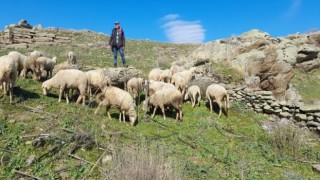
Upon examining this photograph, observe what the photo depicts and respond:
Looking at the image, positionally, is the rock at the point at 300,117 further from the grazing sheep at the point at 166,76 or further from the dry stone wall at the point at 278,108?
the grazing sheep at the point at 166,76

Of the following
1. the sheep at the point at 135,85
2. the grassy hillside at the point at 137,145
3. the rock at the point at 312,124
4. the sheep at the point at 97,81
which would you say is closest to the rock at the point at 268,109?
the grassy hillside at the point at 137,145

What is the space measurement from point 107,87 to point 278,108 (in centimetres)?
758

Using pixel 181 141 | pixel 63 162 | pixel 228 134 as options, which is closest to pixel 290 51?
pixel 228 134

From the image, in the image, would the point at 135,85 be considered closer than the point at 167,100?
No

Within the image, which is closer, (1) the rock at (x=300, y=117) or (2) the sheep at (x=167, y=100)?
(2) the sheep at (x=167, y=100)

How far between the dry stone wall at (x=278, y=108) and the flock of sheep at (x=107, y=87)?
1.62 m

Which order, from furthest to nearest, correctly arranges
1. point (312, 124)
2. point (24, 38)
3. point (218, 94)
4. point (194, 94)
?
point (24, 38) < point (194, 94) < point (218, 94) < point (312, 124)

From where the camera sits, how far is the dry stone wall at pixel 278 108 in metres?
13.3

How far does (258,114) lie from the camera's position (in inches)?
586

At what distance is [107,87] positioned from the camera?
39.9ft

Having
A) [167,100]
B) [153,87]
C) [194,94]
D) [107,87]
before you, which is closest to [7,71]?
[107,87]

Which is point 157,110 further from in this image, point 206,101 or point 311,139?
point 311,139

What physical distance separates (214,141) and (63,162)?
5.14 m

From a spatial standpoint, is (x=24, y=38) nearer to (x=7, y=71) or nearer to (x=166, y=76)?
(x=166, y=76)
